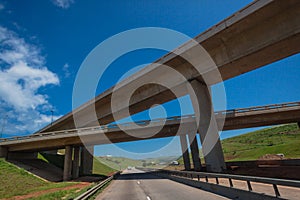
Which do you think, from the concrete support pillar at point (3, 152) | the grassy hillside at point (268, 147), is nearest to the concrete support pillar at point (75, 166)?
the concrete support pillar at point (3, 152)

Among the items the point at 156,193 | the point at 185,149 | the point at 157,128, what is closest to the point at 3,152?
the point at 157,128

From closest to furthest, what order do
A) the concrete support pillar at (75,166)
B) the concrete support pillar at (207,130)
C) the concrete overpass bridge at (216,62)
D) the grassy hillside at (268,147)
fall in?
the concrete overpass bridge at (216,62)
the concrete support pillar at (207,130)
the concrete support pillar at (75,166)
the grassy hillside at (268,147)

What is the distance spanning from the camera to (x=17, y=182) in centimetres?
2414

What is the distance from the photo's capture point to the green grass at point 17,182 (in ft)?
67.3

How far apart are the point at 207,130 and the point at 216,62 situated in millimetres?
8500

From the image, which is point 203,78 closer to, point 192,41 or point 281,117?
point 192,41

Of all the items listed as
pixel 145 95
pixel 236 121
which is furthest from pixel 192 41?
pixel 236 121

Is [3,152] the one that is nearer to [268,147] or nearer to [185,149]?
[185,149]

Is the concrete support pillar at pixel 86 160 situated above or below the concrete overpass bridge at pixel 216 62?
below

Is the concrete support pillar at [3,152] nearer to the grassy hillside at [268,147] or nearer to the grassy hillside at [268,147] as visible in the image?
the grassy hillside at [268,147]

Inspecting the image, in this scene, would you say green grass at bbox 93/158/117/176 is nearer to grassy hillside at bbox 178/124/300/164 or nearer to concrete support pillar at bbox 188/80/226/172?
grassy hillside at bbox 178/124/300/164

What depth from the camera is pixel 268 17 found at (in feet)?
59.3

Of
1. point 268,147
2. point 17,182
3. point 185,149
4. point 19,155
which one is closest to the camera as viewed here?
point 17,182

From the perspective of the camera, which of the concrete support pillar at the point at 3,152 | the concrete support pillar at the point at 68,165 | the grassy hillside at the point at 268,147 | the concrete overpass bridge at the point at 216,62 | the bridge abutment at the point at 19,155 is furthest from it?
A: the grassy hillside at the point at 268,147
